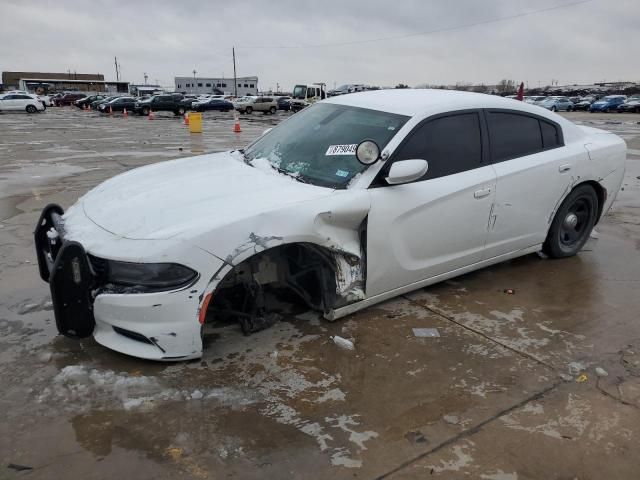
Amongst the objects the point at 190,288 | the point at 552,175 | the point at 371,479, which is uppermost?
the point at 552,175

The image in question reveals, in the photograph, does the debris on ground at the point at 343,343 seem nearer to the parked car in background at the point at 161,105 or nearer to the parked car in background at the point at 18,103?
the parked car in background at the point at 161,105

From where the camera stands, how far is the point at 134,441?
251cm

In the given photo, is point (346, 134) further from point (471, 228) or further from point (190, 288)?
point (190, 288)

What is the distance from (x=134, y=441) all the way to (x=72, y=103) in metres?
60.8

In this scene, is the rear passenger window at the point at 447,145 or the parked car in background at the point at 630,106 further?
the parked car in background at the point at 630,106

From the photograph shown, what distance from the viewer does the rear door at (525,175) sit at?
4.17 metres

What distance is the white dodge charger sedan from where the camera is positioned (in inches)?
114

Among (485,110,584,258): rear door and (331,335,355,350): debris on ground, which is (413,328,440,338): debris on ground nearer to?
(331,335,355,350): debris on ground

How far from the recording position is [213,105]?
1796 inches

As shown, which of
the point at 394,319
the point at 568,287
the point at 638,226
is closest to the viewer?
the point at 394,319

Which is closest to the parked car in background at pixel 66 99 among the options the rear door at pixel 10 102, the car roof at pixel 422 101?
the rear door at pixel 10 102

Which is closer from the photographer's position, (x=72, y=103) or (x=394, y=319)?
(x=394, y=319)

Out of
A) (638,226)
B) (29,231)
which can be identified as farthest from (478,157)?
(29,231)

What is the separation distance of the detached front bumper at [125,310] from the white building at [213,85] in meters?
108
